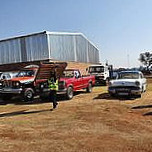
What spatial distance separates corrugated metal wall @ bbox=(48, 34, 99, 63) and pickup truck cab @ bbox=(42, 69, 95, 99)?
48.4 feet

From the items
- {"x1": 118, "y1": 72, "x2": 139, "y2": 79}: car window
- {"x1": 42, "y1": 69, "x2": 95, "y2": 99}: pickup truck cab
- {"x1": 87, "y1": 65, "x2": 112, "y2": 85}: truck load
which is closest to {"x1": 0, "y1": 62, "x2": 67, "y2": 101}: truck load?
{"x1": 42, "y1": 69, "x2": 95, "y2": 99}: pickup truck cab

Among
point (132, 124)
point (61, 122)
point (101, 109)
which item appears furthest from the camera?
point (101, 109)

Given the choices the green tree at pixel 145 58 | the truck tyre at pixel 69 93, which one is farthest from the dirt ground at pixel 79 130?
the green tree at pixel 145 58

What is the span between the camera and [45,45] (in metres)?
35.0

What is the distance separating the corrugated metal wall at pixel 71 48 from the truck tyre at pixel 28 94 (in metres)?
17.6

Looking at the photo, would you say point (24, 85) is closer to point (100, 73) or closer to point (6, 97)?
point (6, 97)

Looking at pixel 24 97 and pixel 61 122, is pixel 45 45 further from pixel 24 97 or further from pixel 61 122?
pixel 61 122

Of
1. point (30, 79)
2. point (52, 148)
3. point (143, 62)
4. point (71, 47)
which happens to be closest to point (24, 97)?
point (30, 79)

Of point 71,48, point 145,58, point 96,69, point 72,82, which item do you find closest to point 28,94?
point 72,82

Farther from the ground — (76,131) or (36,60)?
(36,60)

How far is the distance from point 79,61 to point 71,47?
8.72 ft

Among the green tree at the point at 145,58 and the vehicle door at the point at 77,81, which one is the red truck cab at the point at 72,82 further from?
the green tree at the point at 145,58

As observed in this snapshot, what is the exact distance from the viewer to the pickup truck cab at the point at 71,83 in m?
17.3

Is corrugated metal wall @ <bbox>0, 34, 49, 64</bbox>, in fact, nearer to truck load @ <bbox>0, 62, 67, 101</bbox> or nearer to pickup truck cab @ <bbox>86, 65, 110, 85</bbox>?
pickup truck cab @ <bbox>86, 65, 110, 85</bbox>
